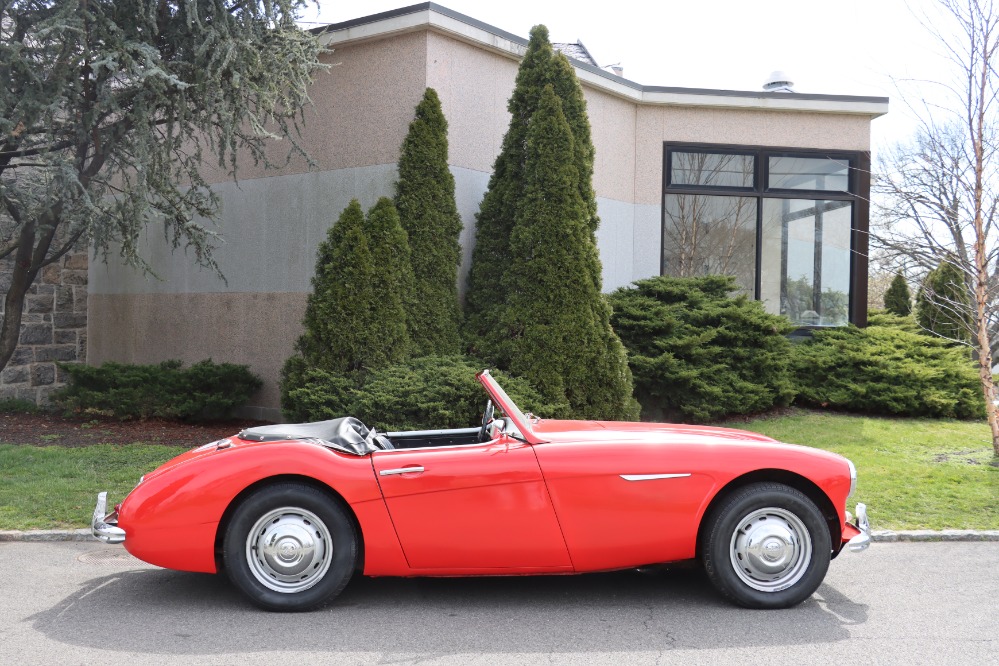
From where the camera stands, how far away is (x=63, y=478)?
24.6ft

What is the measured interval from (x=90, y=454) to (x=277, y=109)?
15.2 feet

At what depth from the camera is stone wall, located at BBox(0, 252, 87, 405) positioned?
41.2 ft

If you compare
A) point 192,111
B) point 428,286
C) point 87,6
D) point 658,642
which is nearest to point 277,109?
point 192,111

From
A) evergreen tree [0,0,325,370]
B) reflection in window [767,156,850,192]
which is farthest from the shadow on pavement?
reflection in window [767,156,850,192]

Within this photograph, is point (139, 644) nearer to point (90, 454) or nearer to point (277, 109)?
point (90, 454)

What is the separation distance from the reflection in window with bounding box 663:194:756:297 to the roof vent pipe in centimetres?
229

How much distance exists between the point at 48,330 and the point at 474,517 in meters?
10.9

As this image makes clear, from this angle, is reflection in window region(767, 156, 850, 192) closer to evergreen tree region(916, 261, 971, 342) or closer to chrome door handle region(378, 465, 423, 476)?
evergreen tree region(916, 261, 971, 342)

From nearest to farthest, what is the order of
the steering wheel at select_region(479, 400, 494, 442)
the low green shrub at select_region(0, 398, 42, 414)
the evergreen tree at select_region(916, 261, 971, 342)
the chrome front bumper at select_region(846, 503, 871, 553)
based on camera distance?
the chrome front bumper at select_region(846, 503, 871, 553), the steering wheel at select_region(479, 400, 494, 442), the low green shrub at select_region(0, 398, 42, 414), the evergreen tree at select_region(916, 261, 971, 342)

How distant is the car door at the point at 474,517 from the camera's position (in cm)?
439

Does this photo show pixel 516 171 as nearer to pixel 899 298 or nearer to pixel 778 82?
pixel 778 82

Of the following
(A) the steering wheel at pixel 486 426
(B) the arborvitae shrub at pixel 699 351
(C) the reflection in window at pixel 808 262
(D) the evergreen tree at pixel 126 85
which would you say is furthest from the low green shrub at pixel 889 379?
(A) the steering wheel at pixel 486 426

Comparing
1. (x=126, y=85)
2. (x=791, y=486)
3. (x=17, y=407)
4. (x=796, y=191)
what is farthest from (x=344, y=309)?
(x=796, y=191)

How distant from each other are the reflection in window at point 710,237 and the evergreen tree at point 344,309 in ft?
19.9
